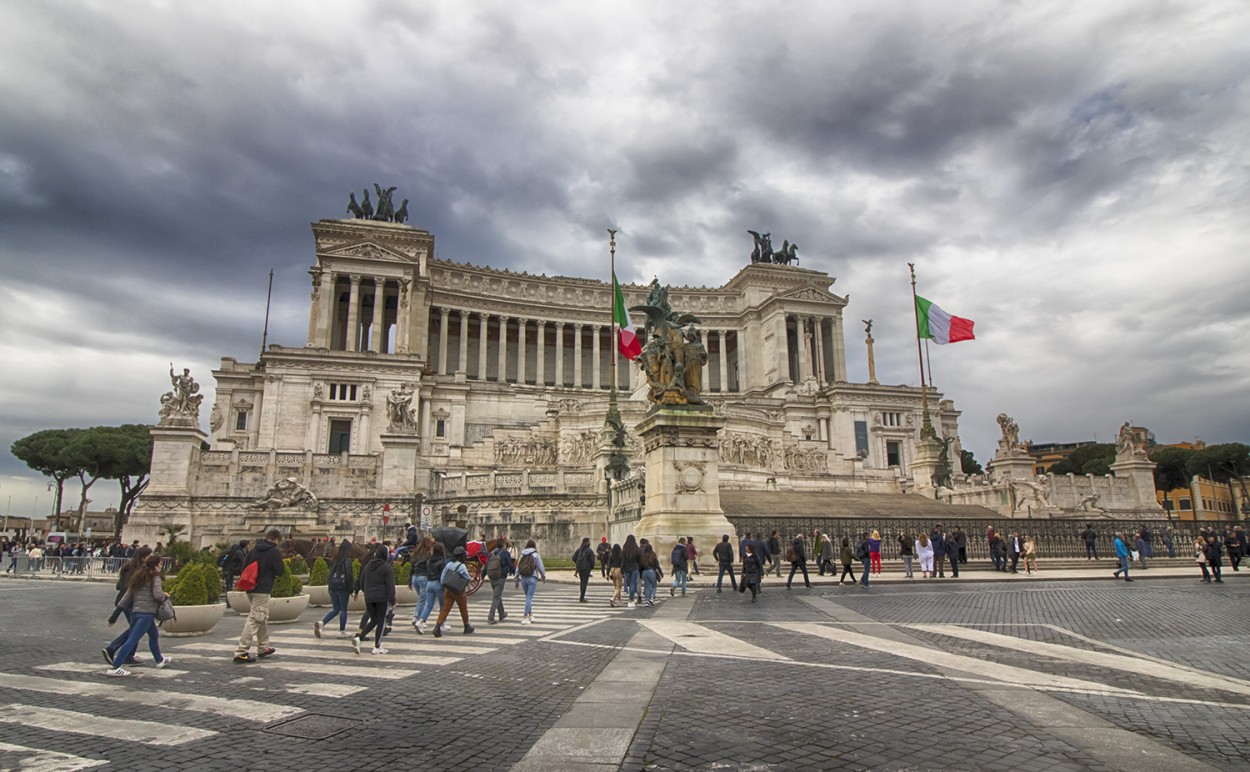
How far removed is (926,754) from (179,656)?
9642mm

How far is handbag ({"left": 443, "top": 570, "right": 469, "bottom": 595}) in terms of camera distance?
12.0 meters

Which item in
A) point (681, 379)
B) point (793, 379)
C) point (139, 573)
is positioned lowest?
point (139, 573)

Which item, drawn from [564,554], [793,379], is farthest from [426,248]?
[564,554]

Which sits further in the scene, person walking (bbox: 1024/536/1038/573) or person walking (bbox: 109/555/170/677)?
person walking (bbox: 1024/536/1038/573)

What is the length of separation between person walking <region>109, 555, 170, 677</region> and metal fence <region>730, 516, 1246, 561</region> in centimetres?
1818

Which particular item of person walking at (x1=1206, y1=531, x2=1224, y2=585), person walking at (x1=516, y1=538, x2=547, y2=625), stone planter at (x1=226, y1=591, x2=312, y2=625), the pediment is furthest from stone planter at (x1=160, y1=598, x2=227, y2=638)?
the pediment

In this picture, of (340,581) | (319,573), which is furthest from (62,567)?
(340,581)

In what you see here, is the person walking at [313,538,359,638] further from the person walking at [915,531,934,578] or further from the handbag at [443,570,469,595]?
the person walking at [915,531,934,578]

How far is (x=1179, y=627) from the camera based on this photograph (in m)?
11.9

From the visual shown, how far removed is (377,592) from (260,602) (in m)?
1.43

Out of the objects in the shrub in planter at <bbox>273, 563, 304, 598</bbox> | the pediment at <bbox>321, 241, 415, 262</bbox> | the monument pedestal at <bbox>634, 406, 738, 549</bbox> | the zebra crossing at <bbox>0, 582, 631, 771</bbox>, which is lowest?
the zebra crossing at <bbox>0, 582, 631, 771</bbox>

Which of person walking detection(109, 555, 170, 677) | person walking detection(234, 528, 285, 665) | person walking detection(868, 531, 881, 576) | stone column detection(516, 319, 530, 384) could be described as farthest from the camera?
stone column detection(516, 319, 530, 384)

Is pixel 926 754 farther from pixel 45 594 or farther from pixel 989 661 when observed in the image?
pixel 45 594

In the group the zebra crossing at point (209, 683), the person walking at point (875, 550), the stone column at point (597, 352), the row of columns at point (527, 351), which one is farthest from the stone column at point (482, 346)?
the zebra crossing at point (209, 683)
